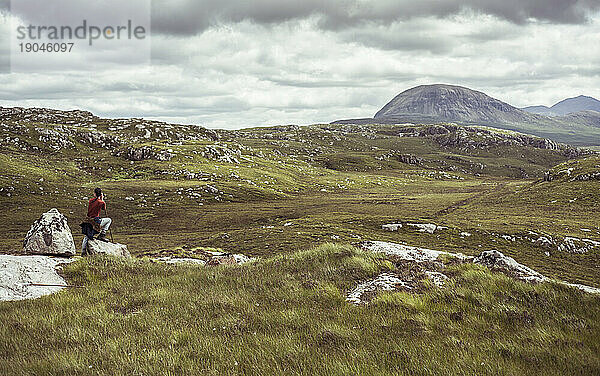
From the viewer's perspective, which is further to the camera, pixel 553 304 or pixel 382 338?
pixel 553 304

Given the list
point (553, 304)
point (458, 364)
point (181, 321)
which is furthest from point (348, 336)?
point (553, 304)

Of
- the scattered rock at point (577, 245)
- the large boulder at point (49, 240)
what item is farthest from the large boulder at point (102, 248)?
the scattered rock at point (577, 245)

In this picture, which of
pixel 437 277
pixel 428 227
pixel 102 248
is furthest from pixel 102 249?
pixel 428 227

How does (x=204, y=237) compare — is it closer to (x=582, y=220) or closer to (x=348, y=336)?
(x=348, y=336)

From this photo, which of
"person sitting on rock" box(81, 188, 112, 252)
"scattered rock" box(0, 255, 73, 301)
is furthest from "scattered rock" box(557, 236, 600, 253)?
"scattered rock" box(0, 255, 73, 301)

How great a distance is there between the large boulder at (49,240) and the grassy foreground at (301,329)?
5867mm

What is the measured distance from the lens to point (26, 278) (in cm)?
1119

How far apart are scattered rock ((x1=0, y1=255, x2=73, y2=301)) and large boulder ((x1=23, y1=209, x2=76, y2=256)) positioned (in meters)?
2.91

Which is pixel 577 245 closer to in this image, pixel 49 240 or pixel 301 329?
pixel 301 329

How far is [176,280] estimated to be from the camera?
39.9 feet

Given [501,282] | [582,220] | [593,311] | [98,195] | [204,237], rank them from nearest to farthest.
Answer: [593,311] → [501,282] → [98,195] → [204,237] → [582,220]

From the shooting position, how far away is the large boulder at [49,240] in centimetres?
1575

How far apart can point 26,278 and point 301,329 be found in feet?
32.9

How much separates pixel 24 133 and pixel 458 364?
553 feet
